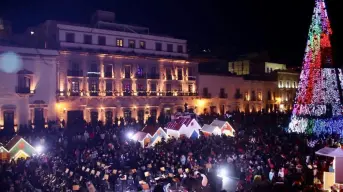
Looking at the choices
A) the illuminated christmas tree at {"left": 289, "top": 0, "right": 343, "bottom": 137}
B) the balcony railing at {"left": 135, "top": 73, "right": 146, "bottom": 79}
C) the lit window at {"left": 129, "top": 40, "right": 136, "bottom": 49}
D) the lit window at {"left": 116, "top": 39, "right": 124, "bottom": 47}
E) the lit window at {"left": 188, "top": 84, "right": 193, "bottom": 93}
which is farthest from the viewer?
the lit window at {"left": 188, "top": 84, "right": 193, "bottom": 93}

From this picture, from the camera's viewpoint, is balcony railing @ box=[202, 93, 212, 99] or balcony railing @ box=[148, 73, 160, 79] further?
balcony railing @ box=[202, 93, 212, 99]

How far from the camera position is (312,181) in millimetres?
15406

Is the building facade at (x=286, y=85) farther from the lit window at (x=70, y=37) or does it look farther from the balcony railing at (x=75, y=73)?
the lit window at (x=70, y=37)

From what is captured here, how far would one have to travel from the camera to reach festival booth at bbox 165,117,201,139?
24.7 meters

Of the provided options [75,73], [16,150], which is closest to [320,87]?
[16,150]

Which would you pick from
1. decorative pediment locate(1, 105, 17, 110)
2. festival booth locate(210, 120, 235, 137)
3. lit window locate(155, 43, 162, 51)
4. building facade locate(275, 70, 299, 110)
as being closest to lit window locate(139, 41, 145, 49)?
lit window locate(155, 43, 162, 51)

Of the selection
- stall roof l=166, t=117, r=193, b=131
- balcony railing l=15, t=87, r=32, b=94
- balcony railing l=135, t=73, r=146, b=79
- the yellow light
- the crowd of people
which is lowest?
the crowd of people

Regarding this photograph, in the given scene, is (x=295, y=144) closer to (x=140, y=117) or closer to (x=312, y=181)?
(x=312, y=181)

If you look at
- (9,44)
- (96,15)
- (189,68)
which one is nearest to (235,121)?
(189,68)

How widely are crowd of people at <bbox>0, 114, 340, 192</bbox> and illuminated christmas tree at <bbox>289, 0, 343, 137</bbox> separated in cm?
179

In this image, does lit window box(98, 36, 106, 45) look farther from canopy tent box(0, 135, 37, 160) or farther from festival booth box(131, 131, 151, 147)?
canopy tent box(0, 135, 37, 160)

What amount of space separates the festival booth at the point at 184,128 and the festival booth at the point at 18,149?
10.3m

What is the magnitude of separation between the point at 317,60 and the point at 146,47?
1996cm

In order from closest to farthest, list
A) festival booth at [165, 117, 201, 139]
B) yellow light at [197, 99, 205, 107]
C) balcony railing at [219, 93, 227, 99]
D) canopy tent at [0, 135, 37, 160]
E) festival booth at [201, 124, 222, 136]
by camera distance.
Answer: canopy tent at [0, 135, 37, 160] → festival booth at [165, 117, 201, 139] → festival booth at [201, 124, 222, 136] → yellow light at [197, 99, 205, 107] → balcony railing at [219, 93, 227, 99]
